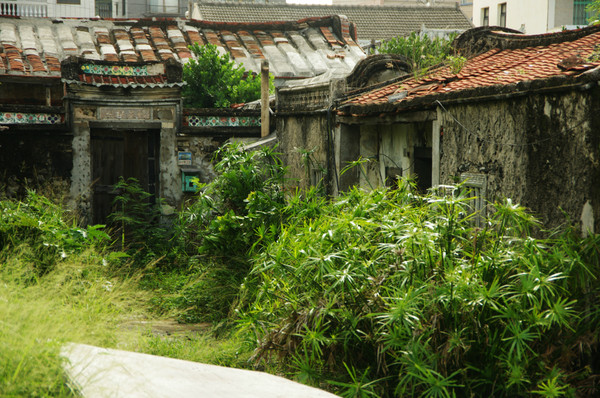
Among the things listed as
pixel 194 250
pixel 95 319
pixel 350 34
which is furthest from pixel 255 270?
pixel 350 34

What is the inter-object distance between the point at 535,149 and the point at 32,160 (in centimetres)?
844

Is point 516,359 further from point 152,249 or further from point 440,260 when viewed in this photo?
point 152,249

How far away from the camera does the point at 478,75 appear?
709 centimetres

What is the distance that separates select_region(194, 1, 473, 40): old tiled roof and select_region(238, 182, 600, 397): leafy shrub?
24.9 m

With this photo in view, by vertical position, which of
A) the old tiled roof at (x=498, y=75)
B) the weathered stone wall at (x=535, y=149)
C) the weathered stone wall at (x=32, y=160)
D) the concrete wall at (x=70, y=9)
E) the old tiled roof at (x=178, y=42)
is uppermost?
the concrete wall at (x=70, y=9)

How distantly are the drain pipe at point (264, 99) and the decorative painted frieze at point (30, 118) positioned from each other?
3312 mm

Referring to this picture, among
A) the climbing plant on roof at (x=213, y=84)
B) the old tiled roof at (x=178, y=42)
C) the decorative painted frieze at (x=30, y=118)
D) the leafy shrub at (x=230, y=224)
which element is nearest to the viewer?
the leafy shrub at (x=230, y=224)

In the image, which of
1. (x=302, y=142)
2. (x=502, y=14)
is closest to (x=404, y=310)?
(x=302, y=142)

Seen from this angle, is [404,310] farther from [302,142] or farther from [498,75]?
[302,142]

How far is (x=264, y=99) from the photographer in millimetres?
11500

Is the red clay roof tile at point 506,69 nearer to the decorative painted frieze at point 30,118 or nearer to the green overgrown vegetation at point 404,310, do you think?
the green overgrown vegetation at point 404,310

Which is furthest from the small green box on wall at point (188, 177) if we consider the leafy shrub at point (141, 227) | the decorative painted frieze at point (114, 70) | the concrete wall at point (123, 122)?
the decorative painted frieze at point (114, 70)

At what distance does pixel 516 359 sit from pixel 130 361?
7.40 ft

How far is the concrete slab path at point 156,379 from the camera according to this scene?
9.61 ft
